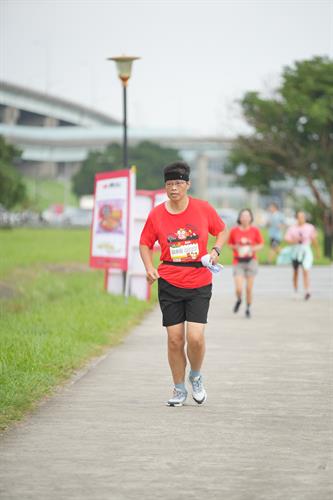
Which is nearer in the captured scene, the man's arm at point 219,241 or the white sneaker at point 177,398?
the man's arm at point 219,241

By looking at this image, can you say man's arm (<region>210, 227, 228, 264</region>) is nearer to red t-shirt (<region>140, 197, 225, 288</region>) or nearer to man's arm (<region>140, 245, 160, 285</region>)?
red t-shirt (<region>140, 197, 225, 288</region>)

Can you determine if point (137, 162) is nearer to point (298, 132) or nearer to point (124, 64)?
point (298, 132)

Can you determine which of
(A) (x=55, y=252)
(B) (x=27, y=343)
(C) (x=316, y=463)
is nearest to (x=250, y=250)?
(B) (x=27, y=343)

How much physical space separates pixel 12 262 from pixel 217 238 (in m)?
28.9

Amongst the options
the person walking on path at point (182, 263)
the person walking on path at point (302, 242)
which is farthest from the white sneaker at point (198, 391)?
the person walking on path at point (302, 242)

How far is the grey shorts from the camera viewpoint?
61.4ft

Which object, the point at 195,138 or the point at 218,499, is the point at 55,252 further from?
the point at 195,138

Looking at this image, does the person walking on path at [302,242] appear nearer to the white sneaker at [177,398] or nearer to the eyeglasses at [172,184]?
the white sneaker at [177,398]

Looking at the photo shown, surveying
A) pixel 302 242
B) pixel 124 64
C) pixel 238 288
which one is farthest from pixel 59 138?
pixel 238 288

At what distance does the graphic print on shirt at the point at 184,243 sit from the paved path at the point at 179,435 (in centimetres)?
111

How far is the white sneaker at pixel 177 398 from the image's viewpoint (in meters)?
9.48

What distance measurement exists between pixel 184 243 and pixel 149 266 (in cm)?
31

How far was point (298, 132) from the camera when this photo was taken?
4256cm

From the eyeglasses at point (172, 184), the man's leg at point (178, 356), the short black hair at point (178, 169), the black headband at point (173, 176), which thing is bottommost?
the man's leg at point (178, 356)
